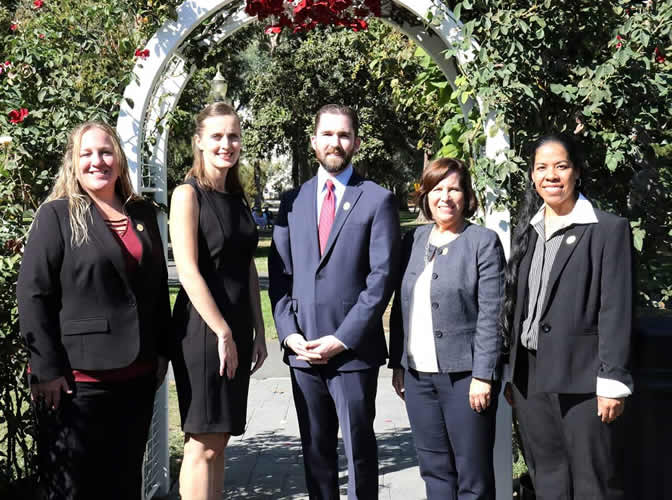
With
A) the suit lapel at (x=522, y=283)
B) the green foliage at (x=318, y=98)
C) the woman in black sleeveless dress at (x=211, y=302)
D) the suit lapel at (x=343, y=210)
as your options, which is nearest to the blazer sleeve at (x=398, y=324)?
the suit lapel at (x=343, y=210)

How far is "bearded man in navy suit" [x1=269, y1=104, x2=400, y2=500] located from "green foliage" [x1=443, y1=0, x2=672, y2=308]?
847 mm

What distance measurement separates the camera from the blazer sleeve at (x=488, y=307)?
331 centimetres

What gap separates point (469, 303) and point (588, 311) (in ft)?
1.78

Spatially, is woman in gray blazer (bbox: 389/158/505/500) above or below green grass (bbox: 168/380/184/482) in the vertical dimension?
above

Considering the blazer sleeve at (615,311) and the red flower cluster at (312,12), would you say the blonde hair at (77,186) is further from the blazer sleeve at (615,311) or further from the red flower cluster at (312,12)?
the blazer sleeve at (615,311)

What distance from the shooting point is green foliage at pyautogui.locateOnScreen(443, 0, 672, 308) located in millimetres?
3833

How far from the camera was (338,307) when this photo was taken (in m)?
3.46

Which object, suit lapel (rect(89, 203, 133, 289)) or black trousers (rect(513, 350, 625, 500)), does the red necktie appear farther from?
black trousers (rect(513, 350, 625, 500))

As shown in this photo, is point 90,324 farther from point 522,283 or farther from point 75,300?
point 522,283

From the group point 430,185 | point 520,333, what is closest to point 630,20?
point 430,185

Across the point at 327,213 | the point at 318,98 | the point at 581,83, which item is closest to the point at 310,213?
the point at 327,213

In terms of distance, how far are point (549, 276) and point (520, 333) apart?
0.89 feet

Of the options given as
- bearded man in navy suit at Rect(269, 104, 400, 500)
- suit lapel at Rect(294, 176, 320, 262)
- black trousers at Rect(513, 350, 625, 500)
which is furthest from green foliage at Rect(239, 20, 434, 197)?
black trousers at Rect(513, 350, 625, 500)

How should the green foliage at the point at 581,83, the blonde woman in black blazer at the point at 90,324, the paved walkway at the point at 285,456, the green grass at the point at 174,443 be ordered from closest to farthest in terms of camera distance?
the blonde woman in black blazer at the point at 90,324 → the green foliage at the point at 581,83 → the paved walkway at the point at 285,456 → the green grass at the point at 174,443
